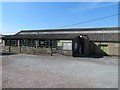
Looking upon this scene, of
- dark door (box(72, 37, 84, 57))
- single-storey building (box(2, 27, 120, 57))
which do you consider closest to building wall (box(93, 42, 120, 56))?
single-storey building (box(2, 27, 120, 57))

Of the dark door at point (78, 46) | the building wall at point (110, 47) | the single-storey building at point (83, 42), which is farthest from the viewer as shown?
the building wall at point (110, 47)

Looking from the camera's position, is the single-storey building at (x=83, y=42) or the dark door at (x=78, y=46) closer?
the dark door at (x=78, y=46)

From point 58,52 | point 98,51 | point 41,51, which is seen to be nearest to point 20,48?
point 41,51

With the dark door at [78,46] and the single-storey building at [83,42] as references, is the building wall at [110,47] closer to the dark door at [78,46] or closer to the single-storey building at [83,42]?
the single-storey building at [83,42]

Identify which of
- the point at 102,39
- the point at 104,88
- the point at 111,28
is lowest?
the point at 104,88

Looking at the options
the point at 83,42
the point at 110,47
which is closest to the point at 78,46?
the point at 83,42

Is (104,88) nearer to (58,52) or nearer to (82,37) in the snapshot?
(58,52)

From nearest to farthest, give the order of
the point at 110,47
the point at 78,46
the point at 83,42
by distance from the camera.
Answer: the point at 78,46 → the point at 110,47 → the point at 83,42

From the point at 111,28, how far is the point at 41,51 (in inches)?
545

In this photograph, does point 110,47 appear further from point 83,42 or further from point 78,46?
point 78,46

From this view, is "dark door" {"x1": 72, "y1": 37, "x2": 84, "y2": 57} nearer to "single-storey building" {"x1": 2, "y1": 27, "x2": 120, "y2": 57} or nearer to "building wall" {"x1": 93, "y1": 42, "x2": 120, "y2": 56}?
"single-storey building" {"x1": 2, "y1": 27, "x2": 120, "y2": 57}

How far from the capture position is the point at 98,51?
3228 cm

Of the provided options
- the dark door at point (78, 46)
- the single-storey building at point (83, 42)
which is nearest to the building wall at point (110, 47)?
the single-storey building at point (83, 42)

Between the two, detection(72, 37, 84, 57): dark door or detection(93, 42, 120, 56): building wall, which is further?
detection(93, 42, 120, 56): building wall
